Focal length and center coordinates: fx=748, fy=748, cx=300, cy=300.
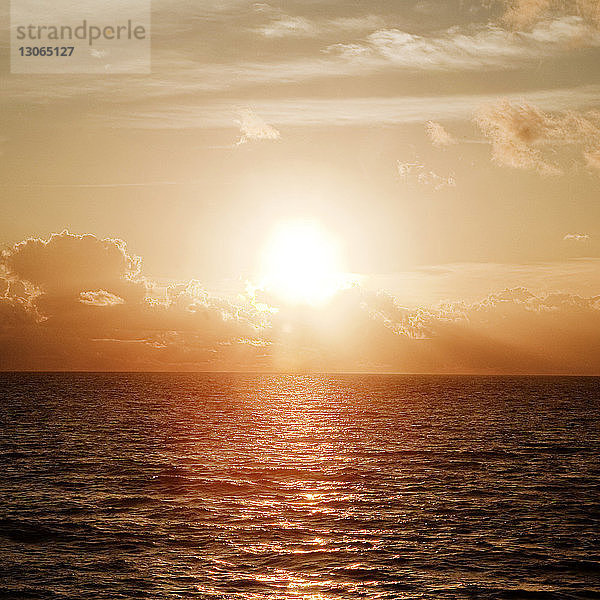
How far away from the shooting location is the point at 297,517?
43969 millimetres

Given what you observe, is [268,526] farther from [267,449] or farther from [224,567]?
[267,449]

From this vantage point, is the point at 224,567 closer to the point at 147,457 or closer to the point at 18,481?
the point at 18,481

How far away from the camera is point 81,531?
39.6m

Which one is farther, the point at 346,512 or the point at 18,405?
the point at 18,405

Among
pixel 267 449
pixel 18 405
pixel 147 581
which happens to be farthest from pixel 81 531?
pixel 18 405

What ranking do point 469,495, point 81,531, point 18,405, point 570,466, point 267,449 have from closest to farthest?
point 81,531, point 469,495, point 570,466, point 267,449, point 18,405

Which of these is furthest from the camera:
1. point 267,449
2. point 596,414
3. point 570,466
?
point 596,414

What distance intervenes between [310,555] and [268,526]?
6.12 metres

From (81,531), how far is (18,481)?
1672 centimetres

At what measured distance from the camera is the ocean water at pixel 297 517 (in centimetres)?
3184

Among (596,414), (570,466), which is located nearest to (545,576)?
(570,466)

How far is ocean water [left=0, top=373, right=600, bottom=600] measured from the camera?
1254 inches

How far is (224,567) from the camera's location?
1326 inches

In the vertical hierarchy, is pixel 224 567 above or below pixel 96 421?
above
